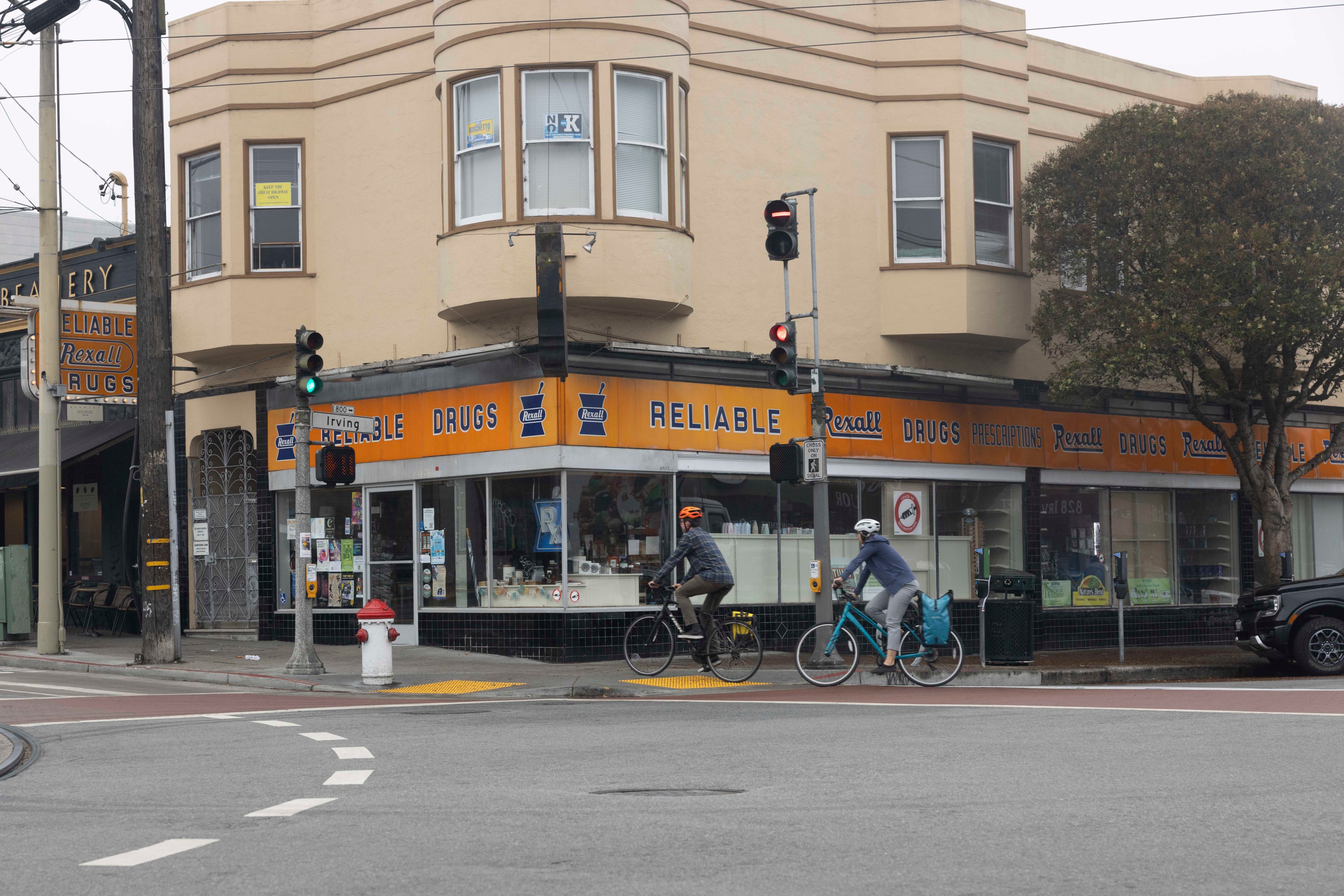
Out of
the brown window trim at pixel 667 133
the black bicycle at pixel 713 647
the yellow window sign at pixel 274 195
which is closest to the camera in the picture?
the black bicycle at pixel 713 647

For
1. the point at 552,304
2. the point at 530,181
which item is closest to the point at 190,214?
the point at 530,181

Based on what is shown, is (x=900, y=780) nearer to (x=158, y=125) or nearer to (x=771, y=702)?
(x=771, y=702)

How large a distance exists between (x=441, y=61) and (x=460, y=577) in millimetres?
6884

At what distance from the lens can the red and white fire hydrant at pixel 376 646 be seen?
16.6m

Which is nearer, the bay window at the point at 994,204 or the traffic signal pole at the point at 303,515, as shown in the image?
the traffic signal pole at the point at 303,515

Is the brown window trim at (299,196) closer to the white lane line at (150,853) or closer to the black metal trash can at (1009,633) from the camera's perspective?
the black metal trash can at (1009,633)

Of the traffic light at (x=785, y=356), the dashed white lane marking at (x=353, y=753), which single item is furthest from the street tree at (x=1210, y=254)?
the dashed white lane marking at (x=353, y=753)

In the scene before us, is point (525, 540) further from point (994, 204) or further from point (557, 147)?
point (994, 204)

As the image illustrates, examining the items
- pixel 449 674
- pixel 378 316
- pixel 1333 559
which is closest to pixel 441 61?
pixel 378 316

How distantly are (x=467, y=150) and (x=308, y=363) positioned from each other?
4295mm

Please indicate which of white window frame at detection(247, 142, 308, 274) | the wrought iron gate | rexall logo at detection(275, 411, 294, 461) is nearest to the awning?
the wrought iron gate

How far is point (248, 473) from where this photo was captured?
2333cm

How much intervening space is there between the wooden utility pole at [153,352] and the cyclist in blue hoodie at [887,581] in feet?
29.2

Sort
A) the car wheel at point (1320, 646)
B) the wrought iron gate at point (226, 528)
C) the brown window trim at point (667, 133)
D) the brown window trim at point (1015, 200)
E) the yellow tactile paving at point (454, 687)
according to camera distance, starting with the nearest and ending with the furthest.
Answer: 1. the yellow tactile paving at point (454, 687)
2. the car wheel at point (1320, 646)
3. the brown window trim at point (667, 133)
4. the brown window trim at point (1015, 200)
5. the wrought iron gate at point (226, 528)
